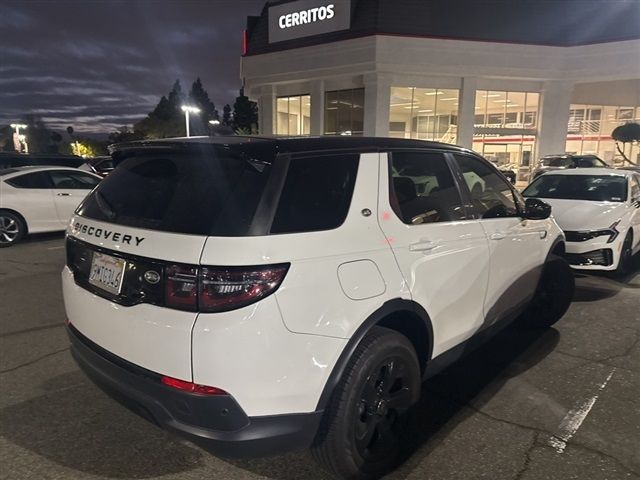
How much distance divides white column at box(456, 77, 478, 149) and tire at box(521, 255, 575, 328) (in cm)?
1895

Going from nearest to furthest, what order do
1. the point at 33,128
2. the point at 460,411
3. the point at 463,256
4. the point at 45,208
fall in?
1. the point at 463,256
2. the point at 460,411
3. the point at 45,208
4. the point at 33,128

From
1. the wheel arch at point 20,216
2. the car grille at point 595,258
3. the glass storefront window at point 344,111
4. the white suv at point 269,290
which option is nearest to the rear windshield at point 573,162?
the glass storefront window at point 344,111

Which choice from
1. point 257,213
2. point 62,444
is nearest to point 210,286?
point 257,213

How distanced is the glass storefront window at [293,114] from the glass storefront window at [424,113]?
4897mm

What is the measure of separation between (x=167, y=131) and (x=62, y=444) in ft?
206

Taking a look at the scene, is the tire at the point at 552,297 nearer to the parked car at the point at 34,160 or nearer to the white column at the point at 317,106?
the parked car at the point at 34,160

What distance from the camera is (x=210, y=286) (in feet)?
6.35

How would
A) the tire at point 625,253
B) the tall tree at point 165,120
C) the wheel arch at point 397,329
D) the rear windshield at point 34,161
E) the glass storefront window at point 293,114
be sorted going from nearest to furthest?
1. the wheel arch at point 397,329
2. the tire at point 625,253
3. the rear windshield at point 34,161
4. the glass storefront window at point 293,114
5. the tall tree at point 165,120

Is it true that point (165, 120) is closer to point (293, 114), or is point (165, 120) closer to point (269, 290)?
point (293, 114)

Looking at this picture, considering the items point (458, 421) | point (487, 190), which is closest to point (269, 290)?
point (458, 421)

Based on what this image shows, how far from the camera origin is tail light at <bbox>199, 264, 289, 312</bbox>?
1933mm

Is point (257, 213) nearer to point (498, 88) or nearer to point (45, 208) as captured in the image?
point (45, 208)

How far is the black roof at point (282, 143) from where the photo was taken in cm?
228

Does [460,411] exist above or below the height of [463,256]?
below
